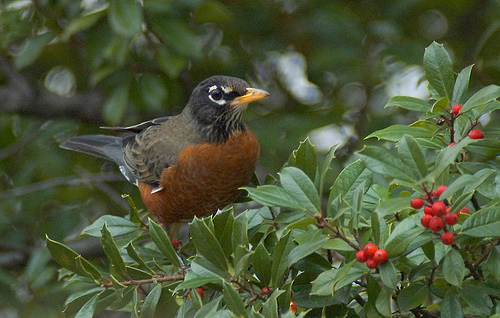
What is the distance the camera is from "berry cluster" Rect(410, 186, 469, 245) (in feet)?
4.54

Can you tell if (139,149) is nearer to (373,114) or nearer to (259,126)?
(259,126)

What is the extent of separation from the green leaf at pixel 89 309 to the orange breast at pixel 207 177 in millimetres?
1217

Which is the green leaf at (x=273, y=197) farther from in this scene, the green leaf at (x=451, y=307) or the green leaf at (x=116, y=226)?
the green leaf at (x=116, y=226)

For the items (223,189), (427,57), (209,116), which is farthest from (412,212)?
(209,116)

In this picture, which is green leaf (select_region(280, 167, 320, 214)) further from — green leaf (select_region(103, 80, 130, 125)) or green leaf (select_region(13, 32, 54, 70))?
green leaf (select_region(13, 32, 54, 70))

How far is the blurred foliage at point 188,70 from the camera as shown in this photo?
4109 millimetres

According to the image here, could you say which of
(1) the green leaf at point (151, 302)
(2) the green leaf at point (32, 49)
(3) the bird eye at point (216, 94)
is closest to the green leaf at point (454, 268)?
(1) the green leaf at point (151, 302)

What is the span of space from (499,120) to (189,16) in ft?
7.21

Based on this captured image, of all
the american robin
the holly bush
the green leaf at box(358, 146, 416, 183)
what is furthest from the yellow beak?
the green leaf at box(358, 146, 416, 183)

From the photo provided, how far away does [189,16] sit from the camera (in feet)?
14.4

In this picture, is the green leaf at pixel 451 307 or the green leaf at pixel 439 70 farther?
the green leaf at pixel 439 70

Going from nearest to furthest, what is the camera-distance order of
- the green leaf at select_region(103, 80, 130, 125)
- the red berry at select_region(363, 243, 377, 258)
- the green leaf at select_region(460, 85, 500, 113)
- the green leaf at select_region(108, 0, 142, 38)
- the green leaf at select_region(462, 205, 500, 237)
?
the green leaf at select_region(462, 205, 500, 237), the red berry at select_region(363, 243, 377, 258), the green leaf at select_region(460, 85, 500, 113), the green leaf at select_region(108, 0, 142, 38), the green leaf at select_region(103, 80, 130, 125)

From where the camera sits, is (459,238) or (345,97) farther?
(345,97)

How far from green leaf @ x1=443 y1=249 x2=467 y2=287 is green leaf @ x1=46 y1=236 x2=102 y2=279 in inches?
43.0
